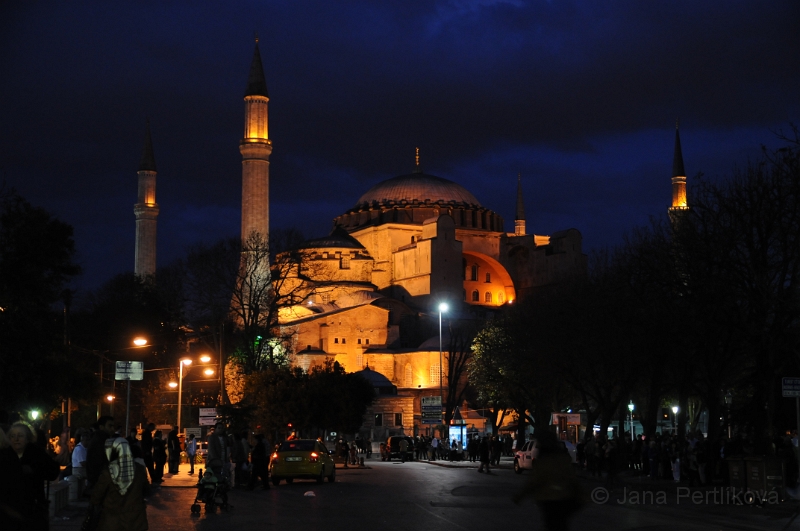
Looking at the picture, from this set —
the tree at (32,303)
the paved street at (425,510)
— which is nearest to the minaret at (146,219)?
the tree at (32,303)

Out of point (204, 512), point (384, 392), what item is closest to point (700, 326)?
point (204, 512)

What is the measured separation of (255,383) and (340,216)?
52.9 m

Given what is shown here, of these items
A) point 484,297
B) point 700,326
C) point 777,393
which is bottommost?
point 777,393

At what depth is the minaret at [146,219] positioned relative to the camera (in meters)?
78.8

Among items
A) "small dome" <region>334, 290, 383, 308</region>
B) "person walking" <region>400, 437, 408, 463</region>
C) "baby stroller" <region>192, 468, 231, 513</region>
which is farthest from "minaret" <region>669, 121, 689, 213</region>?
"baby stroller" <region>192, 468, 231, 513</region>

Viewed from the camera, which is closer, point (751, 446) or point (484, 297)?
point (751, 446)

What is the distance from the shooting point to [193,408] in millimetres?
56156

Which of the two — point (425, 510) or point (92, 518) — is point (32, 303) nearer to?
point (425, 510)

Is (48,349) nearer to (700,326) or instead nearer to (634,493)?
(634,493)

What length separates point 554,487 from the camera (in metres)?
8.93

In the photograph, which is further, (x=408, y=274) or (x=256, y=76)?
(x=408, y=274)

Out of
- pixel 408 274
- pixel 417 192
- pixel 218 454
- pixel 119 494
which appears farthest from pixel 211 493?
pixel 417 192

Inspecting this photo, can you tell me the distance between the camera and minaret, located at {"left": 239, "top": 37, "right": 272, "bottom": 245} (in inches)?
2603

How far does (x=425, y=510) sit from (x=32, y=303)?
515 inches
